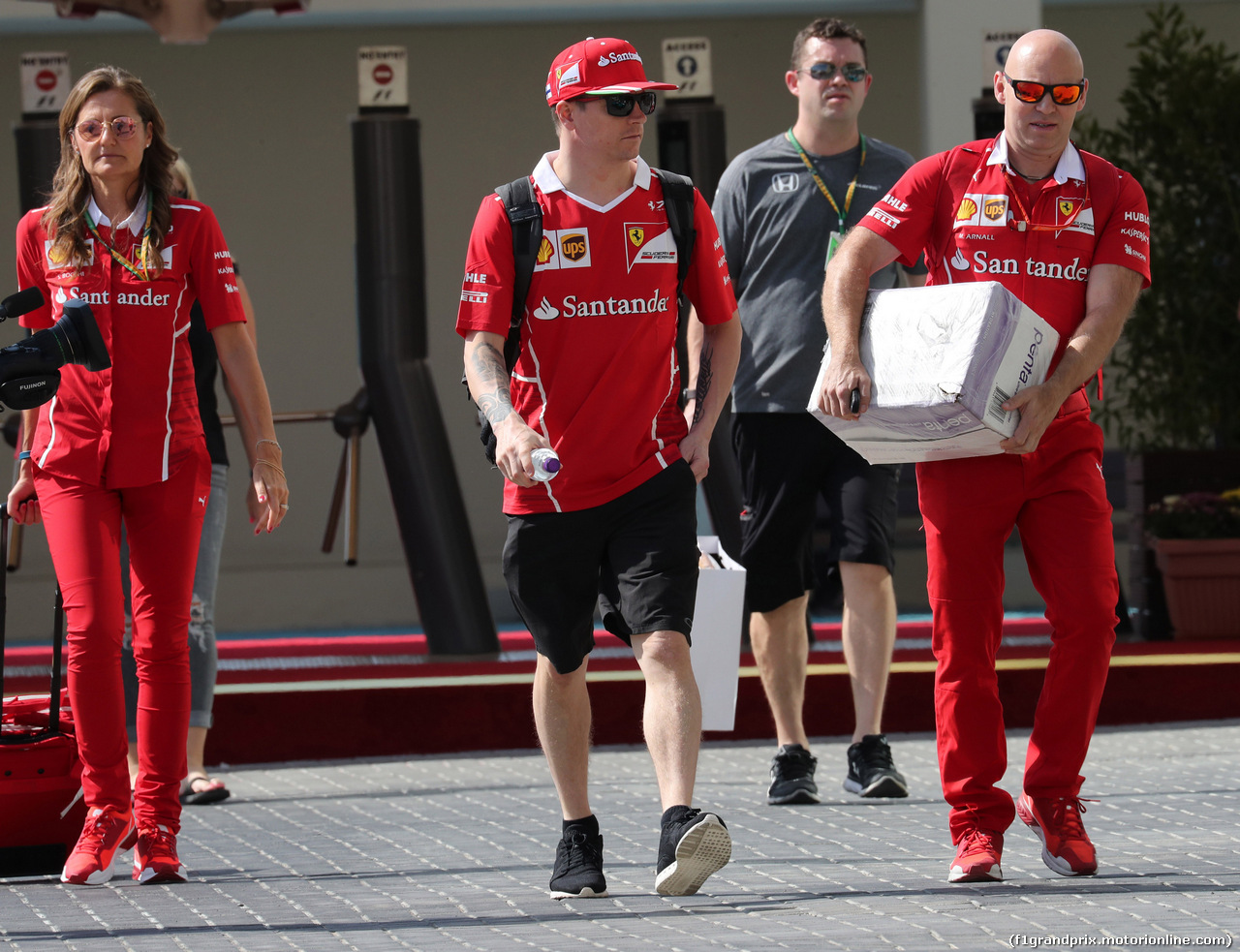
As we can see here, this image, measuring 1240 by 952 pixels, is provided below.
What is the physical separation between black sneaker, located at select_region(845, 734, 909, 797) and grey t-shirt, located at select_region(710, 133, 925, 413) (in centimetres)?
100

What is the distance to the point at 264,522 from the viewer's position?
14.5ft

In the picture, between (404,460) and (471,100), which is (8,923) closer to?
(404,460)

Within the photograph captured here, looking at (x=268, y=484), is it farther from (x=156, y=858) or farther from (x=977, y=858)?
(x=977, y=858)

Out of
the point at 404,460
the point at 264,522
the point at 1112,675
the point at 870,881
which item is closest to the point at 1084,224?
the point at 870,881

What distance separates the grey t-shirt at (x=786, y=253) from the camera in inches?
216

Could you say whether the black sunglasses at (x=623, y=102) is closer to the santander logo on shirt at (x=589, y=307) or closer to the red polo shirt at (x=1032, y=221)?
the santander logo on shirt at (x=589, y=307)

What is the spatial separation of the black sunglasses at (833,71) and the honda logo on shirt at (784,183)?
29 cm

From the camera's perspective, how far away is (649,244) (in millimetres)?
4070

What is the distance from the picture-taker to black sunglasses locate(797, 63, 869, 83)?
550cm

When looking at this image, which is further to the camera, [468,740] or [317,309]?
[317,309]

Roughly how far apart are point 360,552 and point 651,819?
637 centimetres

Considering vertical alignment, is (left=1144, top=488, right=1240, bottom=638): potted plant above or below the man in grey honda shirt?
below

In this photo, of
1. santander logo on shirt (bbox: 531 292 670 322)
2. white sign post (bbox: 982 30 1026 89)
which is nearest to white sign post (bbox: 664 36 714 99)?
white sign post (bbox: 982 30 1026 89)

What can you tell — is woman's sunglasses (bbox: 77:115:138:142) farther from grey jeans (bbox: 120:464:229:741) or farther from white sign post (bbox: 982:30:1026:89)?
white sign post (bbox: 982:30:1026:89)
